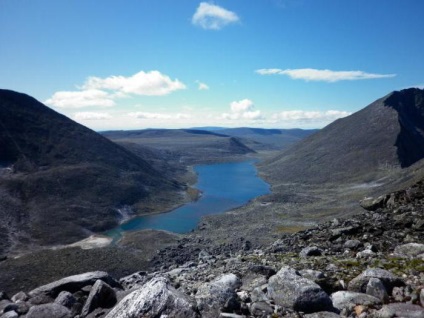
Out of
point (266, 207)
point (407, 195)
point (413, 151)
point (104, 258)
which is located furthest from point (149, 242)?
point (413, 151)

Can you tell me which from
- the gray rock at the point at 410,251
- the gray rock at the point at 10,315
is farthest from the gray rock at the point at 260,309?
the gray rock at the point at 410,251

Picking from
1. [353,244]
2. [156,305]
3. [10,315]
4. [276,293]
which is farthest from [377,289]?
[10,315]

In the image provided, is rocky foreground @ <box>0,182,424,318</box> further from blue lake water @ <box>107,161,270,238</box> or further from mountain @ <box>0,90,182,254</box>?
blue lake water @ <box>107,161,270,238</box>

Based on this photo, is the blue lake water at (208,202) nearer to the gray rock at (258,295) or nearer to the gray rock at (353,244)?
the gray rock at (353,244)

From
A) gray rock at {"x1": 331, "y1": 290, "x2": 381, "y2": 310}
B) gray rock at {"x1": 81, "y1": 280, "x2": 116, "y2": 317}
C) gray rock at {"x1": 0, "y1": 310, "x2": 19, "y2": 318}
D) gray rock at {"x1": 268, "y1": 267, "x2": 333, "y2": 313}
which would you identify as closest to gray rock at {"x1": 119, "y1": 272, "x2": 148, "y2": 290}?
gray rock at {"x1": 81, "y1": 280, "x2": 116, "y2": 317}

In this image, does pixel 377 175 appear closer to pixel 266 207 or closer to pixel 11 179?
pixel 266 207

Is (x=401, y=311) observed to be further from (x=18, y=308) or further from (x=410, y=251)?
(x=18, y=308)
